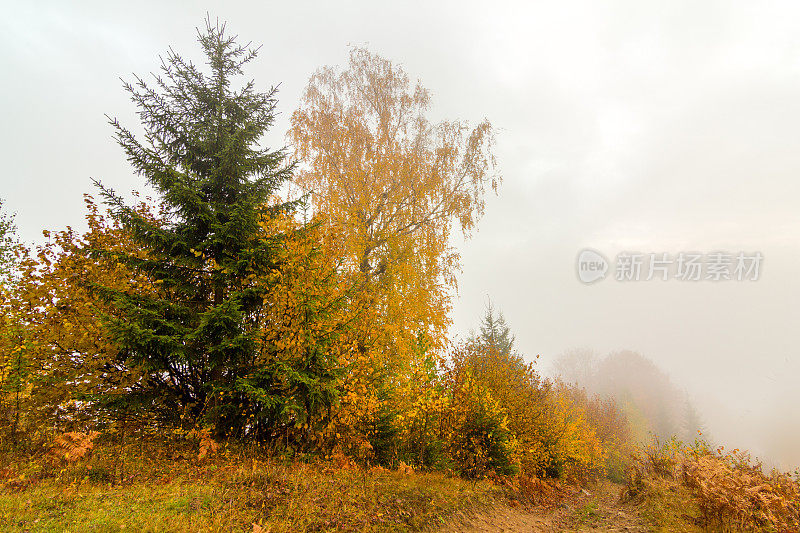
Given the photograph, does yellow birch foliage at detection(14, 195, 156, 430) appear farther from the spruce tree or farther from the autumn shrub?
the autumn shrub

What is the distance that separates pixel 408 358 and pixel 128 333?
6793 millimetres

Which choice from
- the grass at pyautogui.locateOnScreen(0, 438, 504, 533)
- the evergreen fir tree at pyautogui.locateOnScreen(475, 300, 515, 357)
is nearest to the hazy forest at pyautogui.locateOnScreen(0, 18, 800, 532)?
the grass at pyautogui.locateOnScreen(0, 438, 504, 533)

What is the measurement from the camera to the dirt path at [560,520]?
27.3 ft

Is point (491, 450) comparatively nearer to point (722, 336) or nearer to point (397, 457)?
point (397, 457)

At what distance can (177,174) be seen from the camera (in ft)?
25.7

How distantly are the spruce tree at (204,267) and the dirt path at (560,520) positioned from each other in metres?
4.76

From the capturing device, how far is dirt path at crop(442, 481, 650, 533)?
27.3ft

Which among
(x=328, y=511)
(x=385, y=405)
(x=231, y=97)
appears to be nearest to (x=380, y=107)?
(x=231, y=97)

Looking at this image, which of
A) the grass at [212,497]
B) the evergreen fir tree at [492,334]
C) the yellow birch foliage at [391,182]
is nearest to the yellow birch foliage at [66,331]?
the grass at [212,497]

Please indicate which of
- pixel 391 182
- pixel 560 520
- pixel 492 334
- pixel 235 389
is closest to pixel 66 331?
pixel 235 389

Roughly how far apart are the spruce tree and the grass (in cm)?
114

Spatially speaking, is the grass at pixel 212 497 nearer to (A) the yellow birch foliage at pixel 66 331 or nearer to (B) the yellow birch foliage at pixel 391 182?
(A) the yellow birch foliage at pixel 66 331

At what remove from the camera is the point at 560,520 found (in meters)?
10.3

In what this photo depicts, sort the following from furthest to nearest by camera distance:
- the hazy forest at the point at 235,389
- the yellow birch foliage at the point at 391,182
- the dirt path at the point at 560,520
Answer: the yellow birch foliage at the point at 391,182
the dirt path at the point at 560,520
the hazy forest at the point at 235,389
